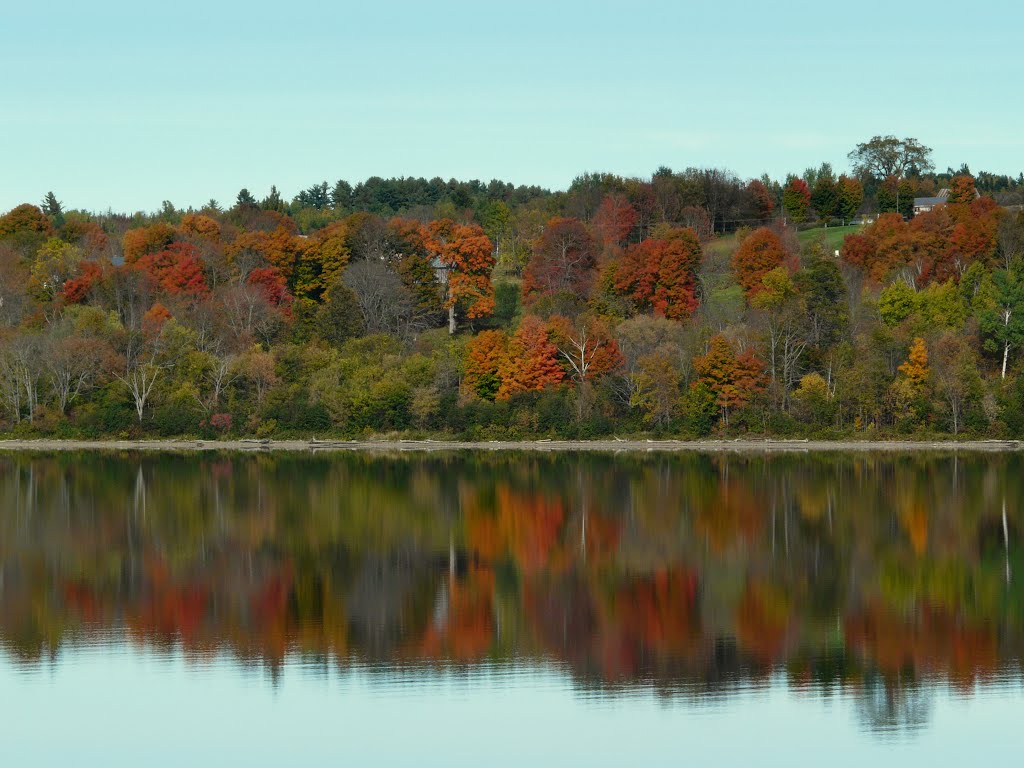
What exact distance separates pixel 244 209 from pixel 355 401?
42420 mm

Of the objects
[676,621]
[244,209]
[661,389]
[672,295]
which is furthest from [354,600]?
[244,209]

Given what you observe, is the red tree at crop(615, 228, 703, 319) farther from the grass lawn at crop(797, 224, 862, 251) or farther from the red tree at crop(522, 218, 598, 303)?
the grass lawn at crop(797, 224, 862, 251)

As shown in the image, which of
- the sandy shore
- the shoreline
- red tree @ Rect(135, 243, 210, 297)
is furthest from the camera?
red tree @ Rect(135, 243, 210, 297)

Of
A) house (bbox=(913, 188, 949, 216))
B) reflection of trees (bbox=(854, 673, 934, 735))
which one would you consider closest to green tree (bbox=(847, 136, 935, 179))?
house (bbox=(913, 188, 949, 216))

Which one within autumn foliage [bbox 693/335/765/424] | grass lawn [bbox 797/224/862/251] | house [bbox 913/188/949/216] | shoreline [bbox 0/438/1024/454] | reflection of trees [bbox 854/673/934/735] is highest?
house [bbox 913/188/949/216]

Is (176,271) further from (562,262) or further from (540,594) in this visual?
(540,594)

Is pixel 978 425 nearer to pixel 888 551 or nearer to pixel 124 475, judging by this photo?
pixel 888 551

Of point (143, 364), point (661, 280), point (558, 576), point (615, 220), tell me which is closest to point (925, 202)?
point (615, 220)

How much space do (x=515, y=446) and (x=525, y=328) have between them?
6.30 meters

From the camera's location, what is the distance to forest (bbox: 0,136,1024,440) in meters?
61.4

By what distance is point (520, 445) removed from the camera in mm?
62031

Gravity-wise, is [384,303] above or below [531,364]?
above

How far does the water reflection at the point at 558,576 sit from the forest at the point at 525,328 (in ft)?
43.3

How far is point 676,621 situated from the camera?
23312mm
